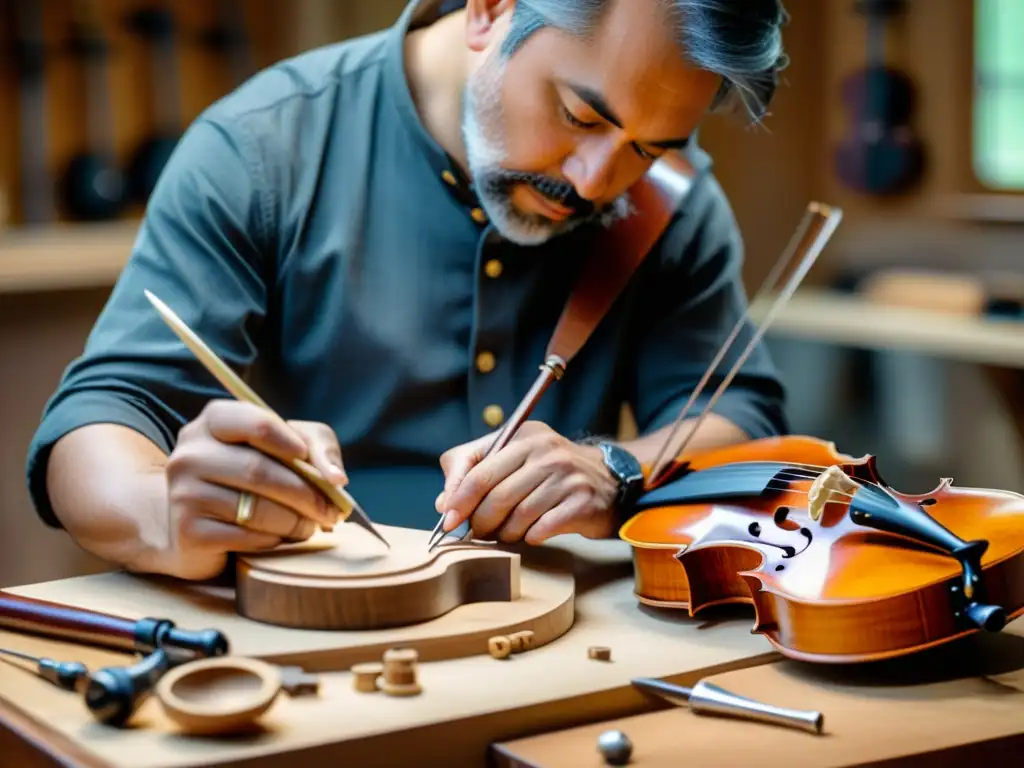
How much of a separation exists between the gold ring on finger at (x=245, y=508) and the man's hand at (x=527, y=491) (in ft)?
0.72

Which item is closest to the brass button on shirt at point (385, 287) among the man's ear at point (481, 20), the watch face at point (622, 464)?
the man's ear at point (481, 20)

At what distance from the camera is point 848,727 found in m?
1.20

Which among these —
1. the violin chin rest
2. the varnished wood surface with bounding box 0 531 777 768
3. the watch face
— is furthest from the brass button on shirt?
the violin chin rest

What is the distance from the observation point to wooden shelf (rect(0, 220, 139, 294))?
12.2ft

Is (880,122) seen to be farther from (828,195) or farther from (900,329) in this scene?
(900,329)

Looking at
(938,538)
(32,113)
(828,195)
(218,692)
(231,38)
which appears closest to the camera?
(218,692)

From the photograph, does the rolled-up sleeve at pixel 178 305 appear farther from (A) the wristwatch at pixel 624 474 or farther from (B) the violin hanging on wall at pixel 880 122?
(B) the violin hanging on wall at pixel 880 122

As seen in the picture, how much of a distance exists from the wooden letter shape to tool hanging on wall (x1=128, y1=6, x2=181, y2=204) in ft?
10.1

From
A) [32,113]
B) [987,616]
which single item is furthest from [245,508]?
[32,113]

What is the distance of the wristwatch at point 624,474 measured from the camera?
5.41 ft

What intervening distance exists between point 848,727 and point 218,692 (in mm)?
532

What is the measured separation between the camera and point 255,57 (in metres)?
4.61

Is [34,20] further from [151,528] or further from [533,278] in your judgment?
[151,528]

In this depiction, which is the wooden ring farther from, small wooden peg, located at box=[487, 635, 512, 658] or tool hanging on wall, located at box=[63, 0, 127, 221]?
tool hanging on wall, located at box=[63, 0, 127, 221]
